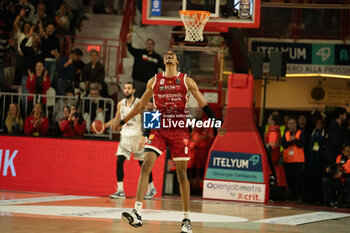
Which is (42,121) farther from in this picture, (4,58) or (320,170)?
(320,170)

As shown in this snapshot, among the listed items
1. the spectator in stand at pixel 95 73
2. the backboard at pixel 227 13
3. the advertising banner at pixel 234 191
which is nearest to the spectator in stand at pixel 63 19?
the spectator in stand at pixel 95 73

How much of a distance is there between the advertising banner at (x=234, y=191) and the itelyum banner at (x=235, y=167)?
0.38ft

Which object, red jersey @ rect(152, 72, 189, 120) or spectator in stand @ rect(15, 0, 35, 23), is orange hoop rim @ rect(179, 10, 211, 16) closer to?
red jersey @ rect(152, 72, 189, 120)

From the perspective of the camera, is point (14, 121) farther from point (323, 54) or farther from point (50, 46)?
point (323, 54)

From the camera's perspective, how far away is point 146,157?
869 cm

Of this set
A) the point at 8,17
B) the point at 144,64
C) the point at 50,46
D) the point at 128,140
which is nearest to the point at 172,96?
the point at 128,140

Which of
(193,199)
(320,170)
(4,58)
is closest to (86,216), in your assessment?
(193,199)

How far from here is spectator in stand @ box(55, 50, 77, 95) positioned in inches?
706

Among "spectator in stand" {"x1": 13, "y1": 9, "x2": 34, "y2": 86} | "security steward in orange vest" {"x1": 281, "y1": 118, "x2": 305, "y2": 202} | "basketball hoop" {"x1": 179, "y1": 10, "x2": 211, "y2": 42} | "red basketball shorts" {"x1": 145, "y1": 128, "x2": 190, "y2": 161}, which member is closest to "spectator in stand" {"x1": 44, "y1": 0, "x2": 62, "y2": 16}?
"spectator in stand" {"x1": 13, "y1": 9, "x2": 34, "y2": 86}

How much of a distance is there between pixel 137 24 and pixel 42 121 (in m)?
7.67

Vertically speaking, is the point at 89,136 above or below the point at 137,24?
below

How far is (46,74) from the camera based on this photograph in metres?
17.2

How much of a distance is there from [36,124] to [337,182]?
22.6ft

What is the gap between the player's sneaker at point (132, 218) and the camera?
821 cm
